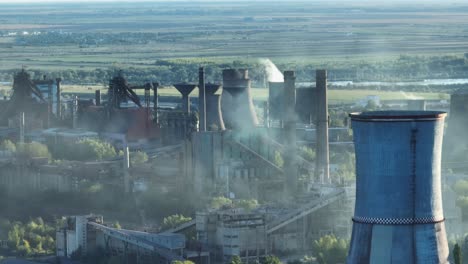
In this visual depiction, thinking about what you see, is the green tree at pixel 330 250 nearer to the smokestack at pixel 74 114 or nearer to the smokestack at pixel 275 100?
the smokestack at pixel 275 100

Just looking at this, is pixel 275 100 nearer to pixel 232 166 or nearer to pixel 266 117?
pixel 266 117

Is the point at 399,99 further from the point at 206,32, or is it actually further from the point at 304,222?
the point at 206,32

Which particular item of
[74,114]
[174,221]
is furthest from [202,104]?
[74,114]

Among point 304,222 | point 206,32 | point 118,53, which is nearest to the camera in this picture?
point 304,222

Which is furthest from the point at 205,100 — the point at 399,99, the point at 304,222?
the point at 399,99

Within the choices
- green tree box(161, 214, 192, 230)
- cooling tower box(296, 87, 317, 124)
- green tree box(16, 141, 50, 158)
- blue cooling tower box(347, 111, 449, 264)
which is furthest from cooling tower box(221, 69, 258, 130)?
blue cooling tower box(347, 111, 449, 264)
